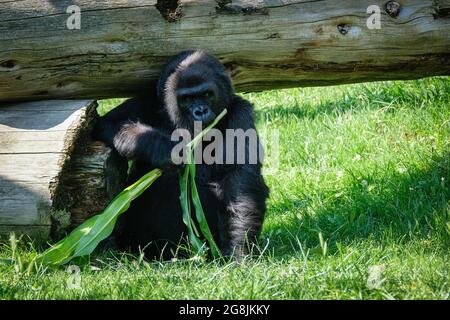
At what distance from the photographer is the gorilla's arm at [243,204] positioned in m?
5.39

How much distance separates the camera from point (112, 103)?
9461 mm

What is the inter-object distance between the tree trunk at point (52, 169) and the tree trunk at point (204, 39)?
279 millimetres

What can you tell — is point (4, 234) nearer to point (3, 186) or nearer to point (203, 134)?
point (3, 186)

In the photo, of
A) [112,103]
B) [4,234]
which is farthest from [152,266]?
[112,103]

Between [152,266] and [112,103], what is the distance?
4881 mm

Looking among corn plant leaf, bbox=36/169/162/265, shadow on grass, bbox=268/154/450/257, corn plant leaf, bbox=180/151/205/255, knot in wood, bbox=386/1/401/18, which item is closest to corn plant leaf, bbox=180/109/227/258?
corn plant leaf, bbox=180/151/205/255

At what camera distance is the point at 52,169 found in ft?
16.4

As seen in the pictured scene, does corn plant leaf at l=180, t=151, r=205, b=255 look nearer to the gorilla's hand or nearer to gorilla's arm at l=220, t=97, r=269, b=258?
the gorilla's hand

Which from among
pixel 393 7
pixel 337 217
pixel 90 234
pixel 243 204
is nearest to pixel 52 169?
pixel 90 234

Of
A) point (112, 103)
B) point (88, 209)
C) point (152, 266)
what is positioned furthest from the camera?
point (112, 103)

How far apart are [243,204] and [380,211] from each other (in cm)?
114

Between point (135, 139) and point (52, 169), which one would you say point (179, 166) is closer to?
point (135, 139)
